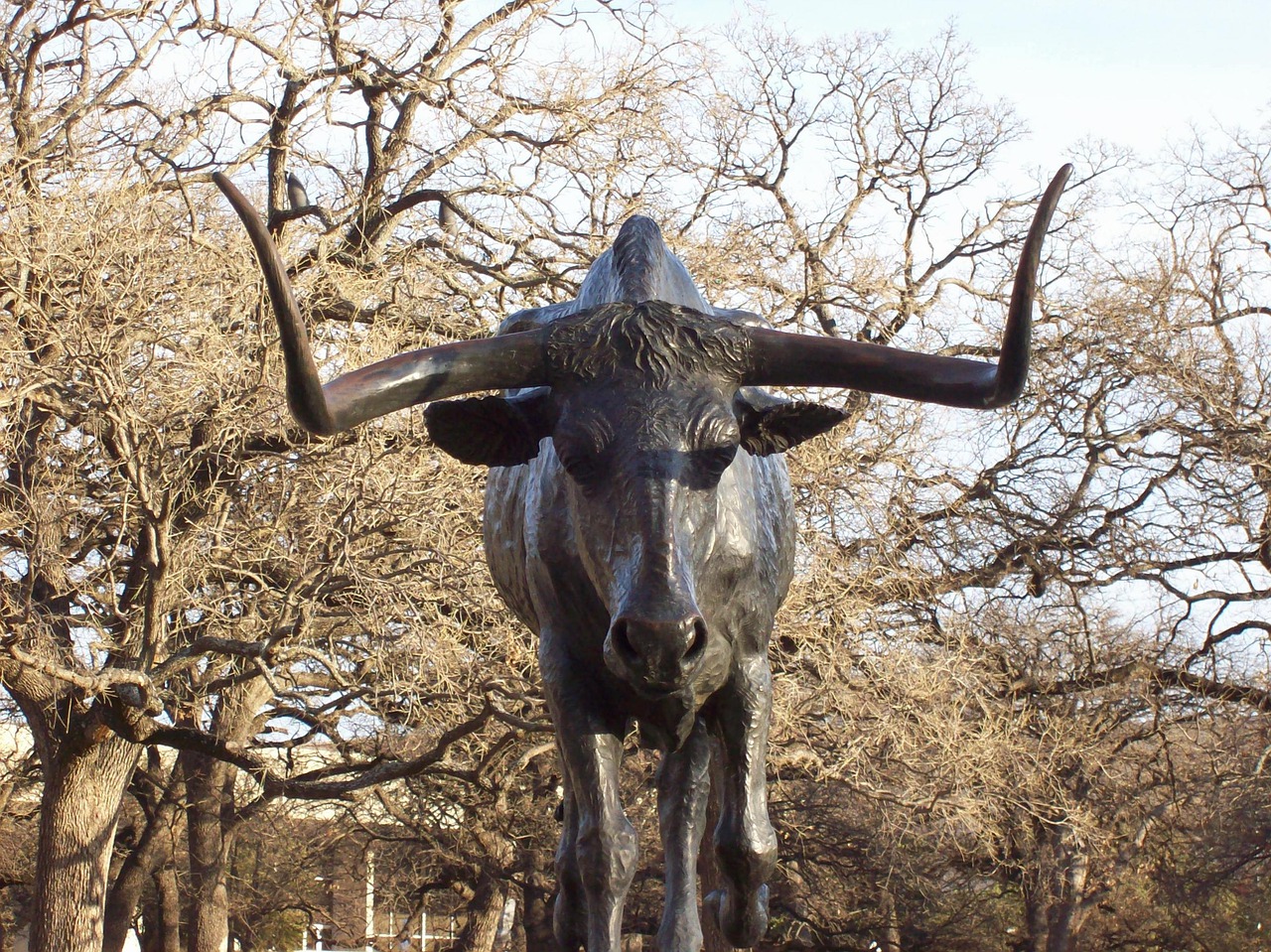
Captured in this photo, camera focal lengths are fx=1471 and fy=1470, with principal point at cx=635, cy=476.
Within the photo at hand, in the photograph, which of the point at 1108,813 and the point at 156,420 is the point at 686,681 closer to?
the point at 156,420

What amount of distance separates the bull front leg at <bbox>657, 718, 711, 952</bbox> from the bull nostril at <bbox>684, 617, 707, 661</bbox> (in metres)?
1.14

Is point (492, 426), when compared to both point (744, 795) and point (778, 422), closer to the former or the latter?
point (778, 422)

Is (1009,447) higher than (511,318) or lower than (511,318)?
higher

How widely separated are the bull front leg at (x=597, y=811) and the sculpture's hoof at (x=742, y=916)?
352 mm

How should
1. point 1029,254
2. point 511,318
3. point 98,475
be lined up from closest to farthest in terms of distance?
point 1029,254 < point 511,318 < point 98,475

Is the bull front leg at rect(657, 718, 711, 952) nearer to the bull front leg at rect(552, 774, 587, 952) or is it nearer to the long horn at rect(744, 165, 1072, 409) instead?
the bull front leg at rect(552, 774, 587, 952)

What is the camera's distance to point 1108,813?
2066 cm

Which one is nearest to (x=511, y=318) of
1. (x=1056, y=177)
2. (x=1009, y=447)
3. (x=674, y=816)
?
(x=674, y=816)

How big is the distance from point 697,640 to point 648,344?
2.85ft

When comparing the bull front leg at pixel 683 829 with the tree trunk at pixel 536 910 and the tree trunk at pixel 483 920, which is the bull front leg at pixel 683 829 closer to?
A: the tree trunk at pixel 536 910

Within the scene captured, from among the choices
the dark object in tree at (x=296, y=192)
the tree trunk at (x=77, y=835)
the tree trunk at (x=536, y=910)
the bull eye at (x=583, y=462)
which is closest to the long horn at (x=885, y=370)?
the bull eye at (x=583, y=462)

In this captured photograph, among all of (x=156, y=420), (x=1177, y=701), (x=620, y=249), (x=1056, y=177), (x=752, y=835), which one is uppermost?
(x=156, y=420)

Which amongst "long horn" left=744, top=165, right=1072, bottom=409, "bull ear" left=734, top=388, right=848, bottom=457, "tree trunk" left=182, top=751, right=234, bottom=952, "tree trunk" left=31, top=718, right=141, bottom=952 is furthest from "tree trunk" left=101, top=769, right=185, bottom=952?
"long horn" left=744, top=165, right=1072, bottom=409

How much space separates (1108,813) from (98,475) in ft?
46.7
